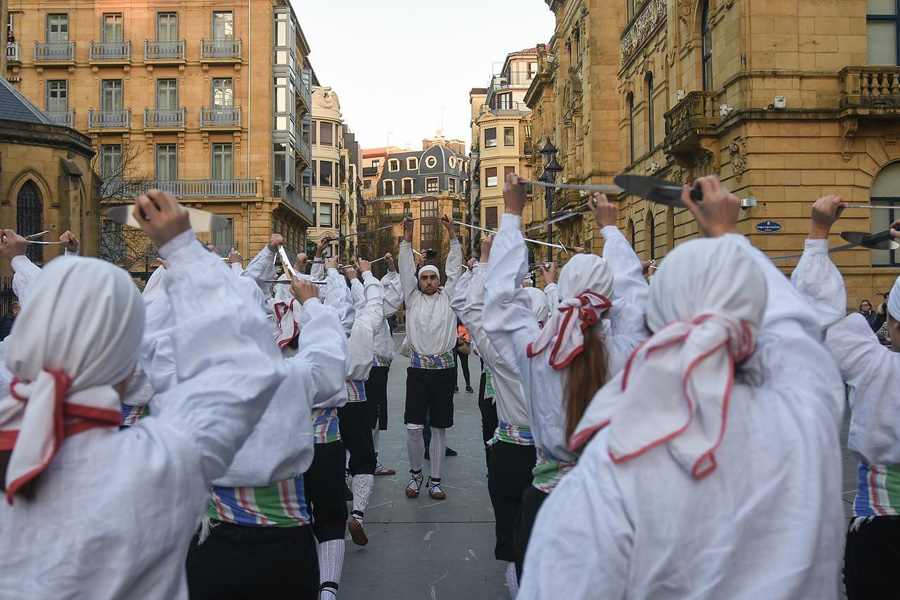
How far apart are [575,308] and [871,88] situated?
18.2 meters

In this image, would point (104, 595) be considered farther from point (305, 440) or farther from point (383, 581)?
point (383, 581)

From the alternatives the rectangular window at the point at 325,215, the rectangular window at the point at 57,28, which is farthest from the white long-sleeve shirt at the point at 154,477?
the rectangular window at the point at 325,215

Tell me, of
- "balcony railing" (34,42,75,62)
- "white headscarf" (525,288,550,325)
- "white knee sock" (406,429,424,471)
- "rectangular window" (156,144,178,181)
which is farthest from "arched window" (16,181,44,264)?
"balcony railing" (34,42,75,62)

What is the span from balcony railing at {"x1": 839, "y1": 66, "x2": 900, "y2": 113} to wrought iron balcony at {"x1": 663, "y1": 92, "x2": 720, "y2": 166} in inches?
119

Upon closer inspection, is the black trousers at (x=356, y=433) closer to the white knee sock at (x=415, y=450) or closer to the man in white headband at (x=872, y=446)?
the white knee sock at (x=415, y=450)

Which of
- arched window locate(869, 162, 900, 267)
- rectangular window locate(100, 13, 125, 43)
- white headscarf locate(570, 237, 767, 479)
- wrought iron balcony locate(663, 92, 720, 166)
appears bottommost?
white headscarf locate(570, 237, 767, 479)

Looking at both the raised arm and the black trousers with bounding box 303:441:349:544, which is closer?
the raised arm

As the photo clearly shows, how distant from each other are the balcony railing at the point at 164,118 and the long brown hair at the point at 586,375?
141ft

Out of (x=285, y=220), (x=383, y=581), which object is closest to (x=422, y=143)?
(x=285, y=220)

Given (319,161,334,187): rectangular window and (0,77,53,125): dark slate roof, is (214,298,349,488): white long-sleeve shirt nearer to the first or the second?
(0,77,53,125): dark slate roof

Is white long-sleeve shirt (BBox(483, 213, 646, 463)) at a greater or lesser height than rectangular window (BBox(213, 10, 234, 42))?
lesser

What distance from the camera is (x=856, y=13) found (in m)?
19.5

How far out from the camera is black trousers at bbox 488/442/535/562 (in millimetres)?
5180

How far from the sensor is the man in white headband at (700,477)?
1948 mm
